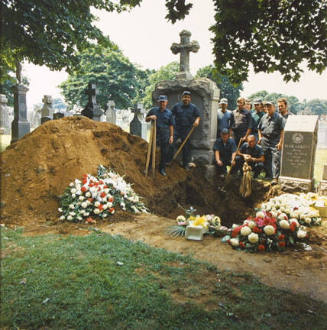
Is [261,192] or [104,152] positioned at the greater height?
[104,152]

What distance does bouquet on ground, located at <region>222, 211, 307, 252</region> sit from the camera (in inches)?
158

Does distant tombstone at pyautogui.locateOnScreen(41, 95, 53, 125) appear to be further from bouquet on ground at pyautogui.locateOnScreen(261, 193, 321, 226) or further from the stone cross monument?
bouquet on ground at pyautogui.locateOnScreen(261, 193, 321, 226)

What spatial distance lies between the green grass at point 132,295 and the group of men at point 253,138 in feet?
15.4

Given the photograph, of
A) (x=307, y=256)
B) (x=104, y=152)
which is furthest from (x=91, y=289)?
(x=104, y=152)

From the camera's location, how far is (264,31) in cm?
305

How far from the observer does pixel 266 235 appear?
408 centimetres

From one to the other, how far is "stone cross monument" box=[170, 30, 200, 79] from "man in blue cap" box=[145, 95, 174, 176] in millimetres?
1534

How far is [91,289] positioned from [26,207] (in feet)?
9.06

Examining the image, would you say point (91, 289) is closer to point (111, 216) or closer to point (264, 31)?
point (111, 216)

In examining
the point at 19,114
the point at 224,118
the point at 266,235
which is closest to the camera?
the point at 266,235

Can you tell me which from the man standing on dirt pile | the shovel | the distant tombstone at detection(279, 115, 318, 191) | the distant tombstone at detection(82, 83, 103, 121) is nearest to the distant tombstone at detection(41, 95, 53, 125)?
the distant tombstone at detection(82, 83, 103, 121)

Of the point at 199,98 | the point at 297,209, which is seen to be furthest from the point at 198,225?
the point at 199,98

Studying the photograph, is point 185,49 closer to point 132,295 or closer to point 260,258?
point 260,258

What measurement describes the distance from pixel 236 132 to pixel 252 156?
948 millimetres
